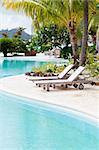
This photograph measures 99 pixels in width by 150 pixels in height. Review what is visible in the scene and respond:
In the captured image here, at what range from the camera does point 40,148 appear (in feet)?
20.8

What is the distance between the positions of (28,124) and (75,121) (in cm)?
108

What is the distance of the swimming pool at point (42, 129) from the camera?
655 centimetres

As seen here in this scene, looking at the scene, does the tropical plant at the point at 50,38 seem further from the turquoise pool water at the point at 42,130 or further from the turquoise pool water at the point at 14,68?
the turquoise pool water at the point at 42,130

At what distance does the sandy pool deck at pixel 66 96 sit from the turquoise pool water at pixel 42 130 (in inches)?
11.2

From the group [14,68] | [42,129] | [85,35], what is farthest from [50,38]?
[42,129]

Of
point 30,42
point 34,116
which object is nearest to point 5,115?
point 34,116

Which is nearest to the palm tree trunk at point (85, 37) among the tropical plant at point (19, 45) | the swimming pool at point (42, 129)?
the swimming pool at point (42, 129)

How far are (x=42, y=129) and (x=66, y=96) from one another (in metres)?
2.75

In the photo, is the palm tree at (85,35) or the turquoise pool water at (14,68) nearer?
the palm tree at (85,35)

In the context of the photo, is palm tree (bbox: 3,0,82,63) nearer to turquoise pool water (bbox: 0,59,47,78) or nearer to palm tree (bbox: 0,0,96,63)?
palm tree (bbox: 0,0,96,63)

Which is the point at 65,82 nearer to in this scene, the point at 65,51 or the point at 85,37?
the point at 85,37

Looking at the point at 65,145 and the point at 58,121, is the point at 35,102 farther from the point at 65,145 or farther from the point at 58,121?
the point at 65,145

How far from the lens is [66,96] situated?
10180 mm

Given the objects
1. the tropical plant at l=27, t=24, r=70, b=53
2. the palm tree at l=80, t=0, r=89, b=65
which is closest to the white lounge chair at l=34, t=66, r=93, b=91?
the palm tree at l=80, t=0, r=89, b=65
